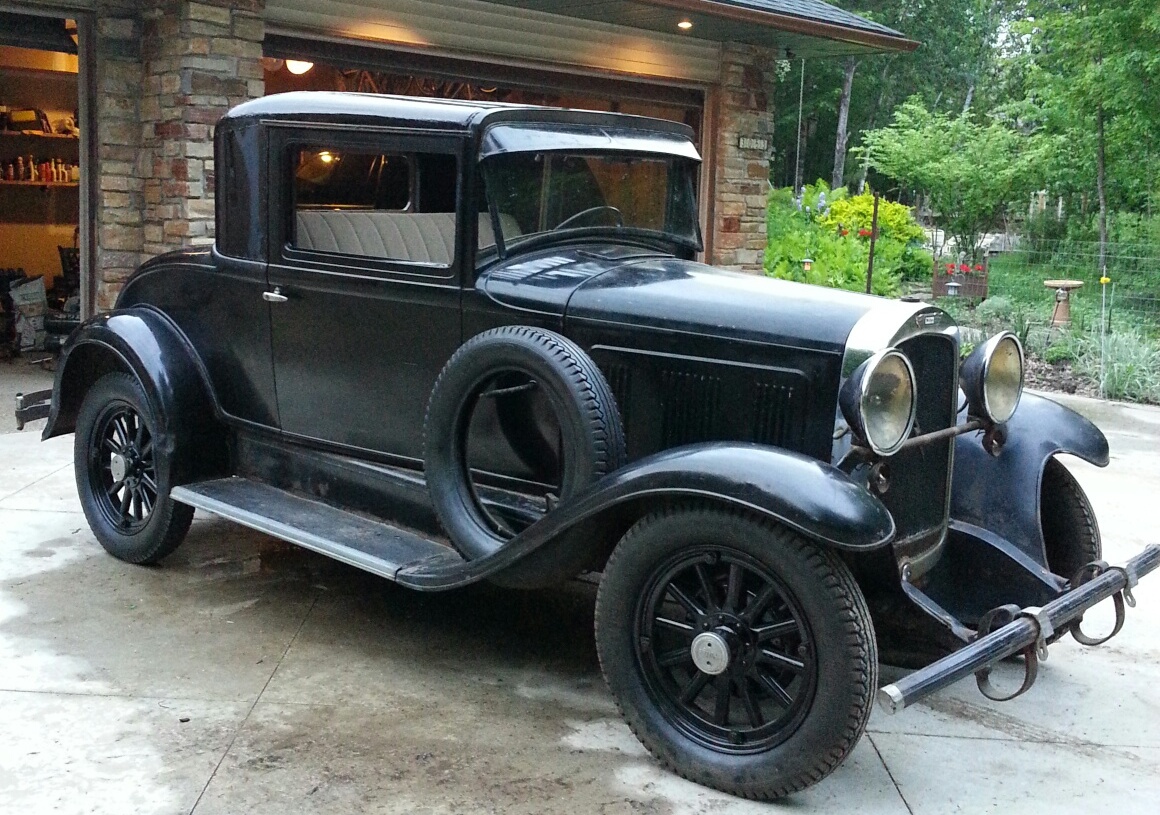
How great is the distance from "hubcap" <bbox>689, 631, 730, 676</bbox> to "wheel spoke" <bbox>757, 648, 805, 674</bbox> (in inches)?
3.8

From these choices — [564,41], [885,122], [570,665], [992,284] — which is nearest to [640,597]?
[570,665]

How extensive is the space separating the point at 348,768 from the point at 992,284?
11.8 meters

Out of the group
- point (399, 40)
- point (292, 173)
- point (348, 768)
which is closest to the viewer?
point (348, 768)

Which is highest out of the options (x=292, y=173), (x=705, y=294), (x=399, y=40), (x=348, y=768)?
(x=399, y=40)

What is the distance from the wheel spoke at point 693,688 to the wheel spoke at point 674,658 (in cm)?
6

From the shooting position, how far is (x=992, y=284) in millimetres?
13516

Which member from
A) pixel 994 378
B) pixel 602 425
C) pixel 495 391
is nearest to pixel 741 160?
pixel 994 378

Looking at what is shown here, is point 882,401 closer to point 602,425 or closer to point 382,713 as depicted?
point 602,425

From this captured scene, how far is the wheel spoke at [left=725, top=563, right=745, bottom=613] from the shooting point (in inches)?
125

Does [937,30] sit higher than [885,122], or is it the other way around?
[937,30]

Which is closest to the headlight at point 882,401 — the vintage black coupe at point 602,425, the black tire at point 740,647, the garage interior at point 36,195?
the vintage black coupe at point 602,425

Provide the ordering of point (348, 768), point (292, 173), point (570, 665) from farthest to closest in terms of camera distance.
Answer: point (292, 173) → point (570, 665) → point (348, 768)

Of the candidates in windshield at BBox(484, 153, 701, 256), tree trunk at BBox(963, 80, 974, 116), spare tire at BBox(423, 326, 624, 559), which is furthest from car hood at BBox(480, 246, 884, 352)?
tree trunk at BBox(963, 80, 974, 116)

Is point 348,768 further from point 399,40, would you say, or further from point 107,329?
point 399,40
